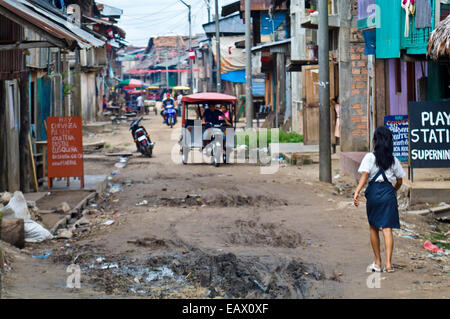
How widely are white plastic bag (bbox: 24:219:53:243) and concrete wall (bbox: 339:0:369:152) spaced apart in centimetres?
1067

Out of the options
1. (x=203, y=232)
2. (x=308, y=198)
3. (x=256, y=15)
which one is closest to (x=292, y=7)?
(x=256, y=15)

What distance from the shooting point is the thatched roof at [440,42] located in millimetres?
10632

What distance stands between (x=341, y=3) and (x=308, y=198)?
291 inches

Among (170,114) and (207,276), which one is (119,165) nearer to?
(207,276)

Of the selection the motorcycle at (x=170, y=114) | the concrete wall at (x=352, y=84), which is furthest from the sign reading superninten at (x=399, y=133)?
the motorcycle at (x=170, y=114)

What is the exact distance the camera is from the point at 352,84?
708 inches

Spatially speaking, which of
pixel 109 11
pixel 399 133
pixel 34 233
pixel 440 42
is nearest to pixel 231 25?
pixel 109 11

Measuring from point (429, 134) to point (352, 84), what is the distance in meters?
6.49

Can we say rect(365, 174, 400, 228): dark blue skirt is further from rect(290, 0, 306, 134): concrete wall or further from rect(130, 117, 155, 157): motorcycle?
rect(290, 0, 306, 134): concrete wall

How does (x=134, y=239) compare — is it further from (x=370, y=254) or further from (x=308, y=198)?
(x=308, y=198)

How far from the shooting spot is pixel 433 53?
11.1 m

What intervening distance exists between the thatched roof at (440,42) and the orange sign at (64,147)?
21.7 feet

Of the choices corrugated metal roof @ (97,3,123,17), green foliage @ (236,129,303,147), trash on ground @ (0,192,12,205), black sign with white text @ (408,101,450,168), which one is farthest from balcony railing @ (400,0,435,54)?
corrugated metal roof @ (97,3,123,17)

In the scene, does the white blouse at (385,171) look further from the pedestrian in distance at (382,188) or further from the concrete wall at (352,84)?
the concrete wall at (352,84)
